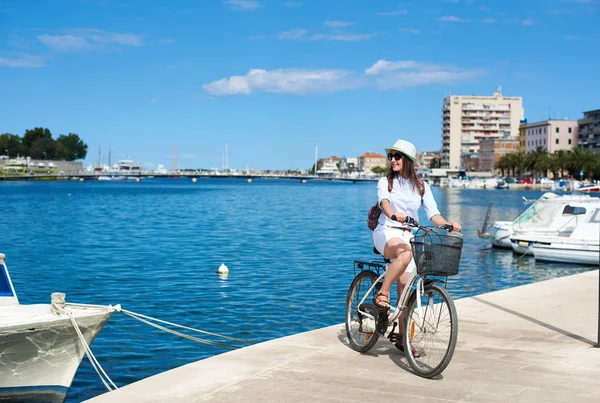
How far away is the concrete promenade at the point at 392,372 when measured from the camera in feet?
21.7

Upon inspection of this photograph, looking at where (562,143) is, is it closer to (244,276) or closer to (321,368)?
(244,276)

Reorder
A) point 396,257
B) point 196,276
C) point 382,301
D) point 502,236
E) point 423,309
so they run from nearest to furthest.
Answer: point 423,309, point 396,257, point 382,301, point 196,276, point 502,236

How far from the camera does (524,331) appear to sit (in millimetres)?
9422

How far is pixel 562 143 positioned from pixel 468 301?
172m

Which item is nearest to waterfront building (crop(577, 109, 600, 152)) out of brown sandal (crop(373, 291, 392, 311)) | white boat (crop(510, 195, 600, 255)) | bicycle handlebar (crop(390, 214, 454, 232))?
white boat (crop(510, 195, 600, 255))

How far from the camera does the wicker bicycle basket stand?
6902 mm

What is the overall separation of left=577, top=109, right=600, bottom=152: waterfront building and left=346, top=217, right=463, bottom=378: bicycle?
540 feet

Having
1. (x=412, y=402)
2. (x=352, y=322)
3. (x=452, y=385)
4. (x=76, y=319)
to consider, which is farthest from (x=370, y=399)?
(x=76, y=319)

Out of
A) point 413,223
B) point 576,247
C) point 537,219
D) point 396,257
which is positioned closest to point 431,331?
point 396,257

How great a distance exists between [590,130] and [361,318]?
170032mm

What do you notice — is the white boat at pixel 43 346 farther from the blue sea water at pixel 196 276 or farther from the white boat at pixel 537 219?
the white boat at pixel 537 219

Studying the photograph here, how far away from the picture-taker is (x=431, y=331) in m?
7.39

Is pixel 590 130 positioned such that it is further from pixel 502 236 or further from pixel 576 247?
pixel 576 247

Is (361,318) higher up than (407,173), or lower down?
lower down
